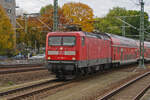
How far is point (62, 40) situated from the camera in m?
16.1

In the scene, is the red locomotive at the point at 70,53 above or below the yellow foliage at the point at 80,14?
below

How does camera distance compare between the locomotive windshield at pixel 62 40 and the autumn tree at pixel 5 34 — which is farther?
the autumn tree at pixel 5 34

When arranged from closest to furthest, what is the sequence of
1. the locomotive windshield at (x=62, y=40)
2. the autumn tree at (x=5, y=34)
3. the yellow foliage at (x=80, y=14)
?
the locomotive windshield at (x=62, y=40)
the autumn tree at (x=5, y=34)
the yellow foliage at (x=80, y=14)

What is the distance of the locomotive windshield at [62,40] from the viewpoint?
52.2ft

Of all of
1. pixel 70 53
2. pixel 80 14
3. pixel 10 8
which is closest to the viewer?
pixel 70 53

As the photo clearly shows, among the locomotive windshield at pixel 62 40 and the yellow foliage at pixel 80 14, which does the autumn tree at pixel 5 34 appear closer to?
the yellow foliage at pixel 80 14

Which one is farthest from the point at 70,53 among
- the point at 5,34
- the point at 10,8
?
the point at 10,8

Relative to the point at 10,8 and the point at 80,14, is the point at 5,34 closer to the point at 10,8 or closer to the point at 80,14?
the point at 80,14

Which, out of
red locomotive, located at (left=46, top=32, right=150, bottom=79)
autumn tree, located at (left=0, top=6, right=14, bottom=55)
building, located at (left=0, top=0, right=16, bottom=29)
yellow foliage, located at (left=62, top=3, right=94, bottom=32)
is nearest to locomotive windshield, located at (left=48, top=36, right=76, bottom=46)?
red locomotive, located at (left=46, top=32, right=150, bottom=79)

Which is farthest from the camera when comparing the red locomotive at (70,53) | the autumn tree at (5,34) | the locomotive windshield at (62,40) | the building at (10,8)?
the building at (10,8)

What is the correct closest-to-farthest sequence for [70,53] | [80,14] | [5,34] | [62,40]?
[70,53], [62,40], [5,34], [80,14]

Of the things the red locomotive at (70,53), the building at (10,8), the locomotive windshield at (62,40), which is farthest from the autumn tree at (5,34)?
the locomotive windshield at (62,40)

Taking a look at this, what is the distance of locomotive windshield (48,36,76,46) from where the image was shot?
15914mm

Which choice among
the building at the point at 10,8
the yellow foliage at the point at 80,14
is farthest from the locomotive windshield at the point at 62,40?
the building at the point at 10,8
